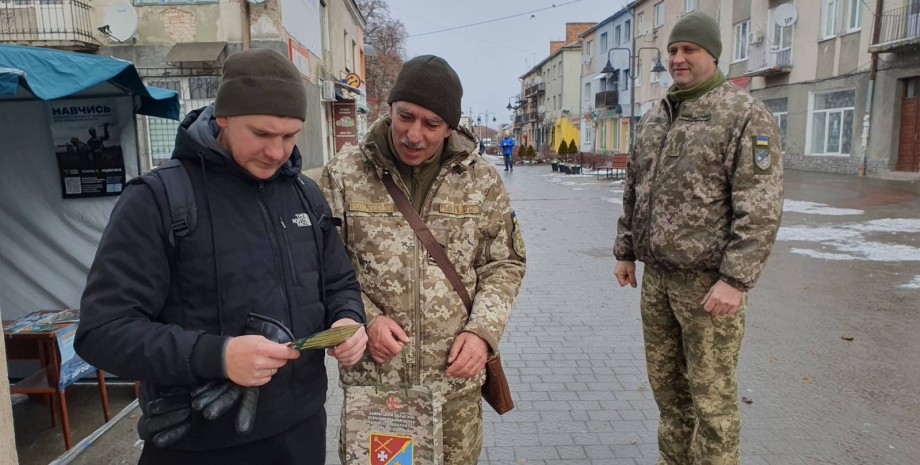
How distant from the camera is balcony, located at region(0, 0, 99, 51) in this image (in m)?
13.1

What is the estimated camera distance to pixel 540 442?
3486mm

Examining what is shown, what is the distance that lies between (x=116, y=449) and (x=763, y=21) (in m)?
26.7

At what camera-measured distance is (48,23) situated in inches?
521

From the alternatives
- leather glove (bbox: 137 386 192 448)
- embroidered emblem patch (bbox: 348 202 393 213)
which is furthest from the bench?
leather glove (bbox: 137 386 192 448)

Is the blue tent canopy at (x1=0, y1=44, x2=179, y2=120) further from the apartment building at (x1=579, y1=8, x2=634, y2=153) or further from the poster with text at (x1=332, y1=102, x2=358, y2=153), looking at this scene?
the apartment building at (x1=579, y1=8, x2=634, y2=153)

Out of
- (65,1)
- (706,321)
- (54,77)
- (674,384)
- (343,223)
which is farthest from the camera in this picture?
(65,1)

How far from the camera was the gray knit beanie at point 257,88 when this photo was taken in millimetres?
1637

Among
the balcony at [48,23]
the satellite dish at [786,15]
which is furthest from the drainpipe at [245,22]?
the satellite dish at [786,15]

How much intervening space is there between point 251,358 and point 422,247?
0.79 metres

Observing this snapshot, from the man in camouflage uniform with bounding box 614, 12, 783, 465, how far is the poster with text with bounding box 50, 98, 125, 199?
3724 millimetres

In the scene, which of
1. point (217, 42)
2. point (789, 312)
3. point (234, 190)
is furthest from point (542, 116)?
point (234, 190)

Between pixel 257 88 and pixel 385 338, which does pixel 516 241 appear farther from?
pixel 257 88

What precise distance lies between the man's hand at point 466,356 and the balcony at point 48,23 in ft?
48.2

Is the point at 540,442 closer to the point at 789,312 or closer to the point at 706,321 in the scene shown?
the point at 706,321
